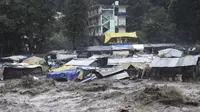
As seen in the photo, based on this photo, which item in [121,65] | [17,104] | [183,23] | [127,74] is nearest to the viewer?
[17,104]

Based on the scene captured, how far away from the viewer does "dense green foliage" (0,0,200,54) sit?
46.2 m

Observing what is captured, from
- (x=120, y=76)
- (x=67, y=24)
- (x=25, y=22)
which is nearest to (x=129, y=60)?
(x=120, y=76)

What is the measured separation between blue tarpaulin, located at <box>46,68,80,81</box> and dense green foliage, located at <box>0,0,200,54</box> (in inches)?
696

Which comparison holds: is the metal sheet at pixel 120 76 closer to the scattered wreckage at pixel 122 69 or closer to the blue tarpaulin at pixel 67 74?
the scattered wreckage at pixel 122 69

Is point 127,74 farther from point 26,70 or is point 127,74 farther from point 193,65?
point 26,70

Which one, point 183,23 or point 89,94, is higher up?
point 183,23

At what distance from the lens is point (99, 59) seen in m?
35.2

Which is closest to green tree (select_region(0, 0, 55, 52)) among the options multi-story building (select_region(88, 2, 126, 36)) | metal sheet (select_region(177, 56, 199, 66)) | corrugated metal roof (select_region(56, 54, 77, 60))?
corrugated metal roof (select_region(56, 54, 77, 60))

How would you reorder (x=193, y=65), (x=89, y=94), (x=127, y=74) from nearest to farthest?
(x=89, y=94) < (x=193, y=65) < (x=127, y=74)

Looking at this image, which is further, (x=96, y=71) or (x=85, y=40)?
(x=85, y=40)

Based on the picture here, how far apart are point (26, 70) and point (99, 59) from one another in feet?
27.3

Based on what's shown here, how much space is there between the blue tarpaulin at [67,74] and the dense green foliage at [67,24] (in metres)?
17.7

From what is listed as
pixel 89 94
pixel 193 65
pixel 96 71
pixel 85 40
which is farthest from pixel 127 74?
pixel 85 40

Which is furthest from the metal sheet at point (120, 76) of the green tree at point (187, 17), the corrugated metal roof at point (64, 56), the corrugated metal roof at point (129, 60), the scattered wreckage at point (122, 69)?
the green tree at point (187, 17)
